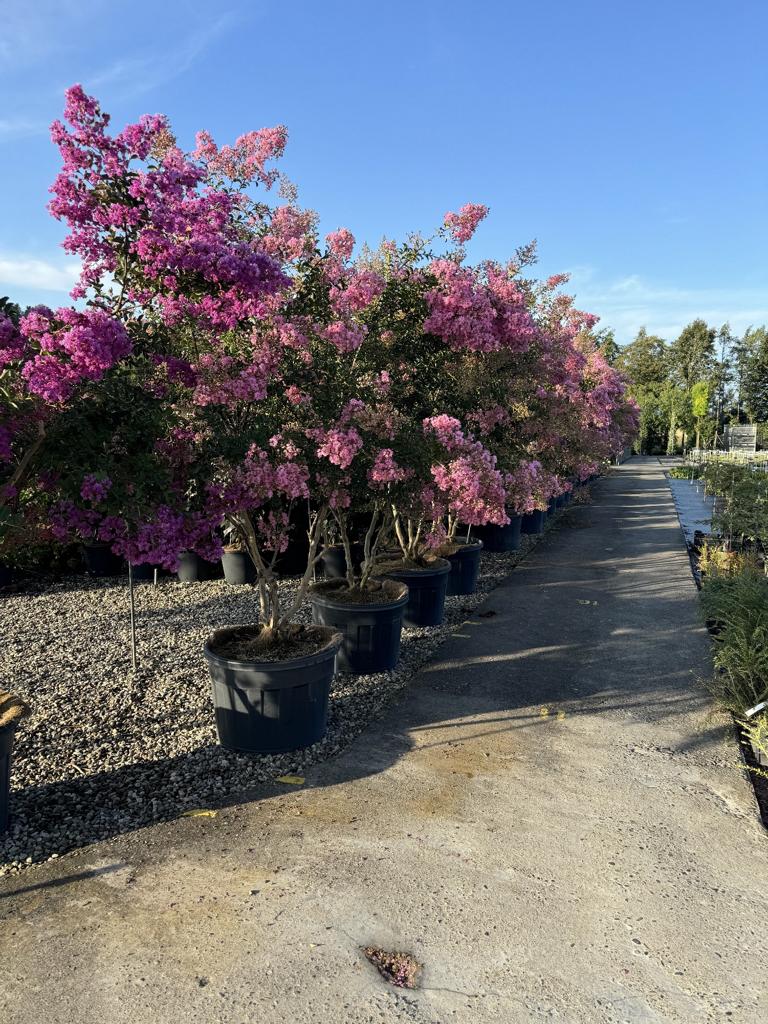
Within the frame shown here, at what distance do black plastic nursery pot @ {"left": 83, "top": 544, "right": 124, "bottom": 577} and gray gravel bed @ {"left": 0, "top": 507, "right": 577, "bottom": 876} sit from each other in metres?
0.62

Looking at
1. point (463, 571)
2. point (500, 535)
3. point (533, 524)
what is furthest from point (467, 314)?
point (533, 524)

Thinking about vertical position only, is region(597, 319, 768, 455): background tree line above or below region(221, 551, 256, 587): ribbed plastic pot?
above

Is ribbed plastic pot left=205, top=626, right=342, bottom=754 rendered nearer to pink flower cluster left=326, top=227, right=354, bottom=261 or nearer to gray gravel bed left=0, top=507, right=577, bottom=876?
gray gravel bed left=0, top=507, right=577, bottom=876

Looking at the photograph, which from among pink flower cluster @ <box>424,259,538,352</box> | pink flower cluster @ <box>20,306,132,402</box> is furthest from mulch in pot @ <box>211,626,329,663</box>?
pink flower cluster @ <box>424,259,538,352</box>

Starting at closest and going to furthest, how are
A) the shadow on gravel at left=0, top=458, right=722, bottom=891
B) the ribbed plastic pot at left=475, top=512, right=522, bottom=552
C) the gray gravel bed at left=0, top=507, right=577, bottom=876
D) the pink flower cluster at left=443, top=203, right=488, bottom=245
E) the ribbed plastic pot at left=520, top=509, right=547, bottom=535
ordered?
the gray gravel bed at left=0, top=507, right=577, bottom=876 < the shadow on gravel at left=0, top=458, right=722, bottom=891 < the pink flower cluster at left=443, top=203, right=488, bottom=245 < the ribbed plastic pot at left=475, top=512, right=522, bottom=552 < the ribbed plastic pot at left=520, top=509, right=547, bottom=535

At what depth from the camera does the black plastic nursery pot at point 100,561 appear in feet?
24.8

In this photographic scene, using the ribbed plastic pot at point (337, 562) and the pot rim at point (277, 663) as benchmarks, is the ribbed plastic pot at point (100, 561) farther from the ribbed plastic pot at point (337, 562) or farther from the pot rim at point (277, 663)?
the pot rim at point (277, 663)

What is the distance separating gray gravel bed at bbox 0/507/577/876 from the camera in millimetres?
3074

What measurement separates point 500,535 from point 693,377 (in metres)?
50.9

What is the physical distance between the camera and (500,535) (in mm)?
10234

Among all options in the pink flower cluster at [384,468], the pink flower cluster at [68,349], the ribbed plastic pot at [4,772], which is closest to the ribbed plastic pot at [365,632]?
the pink flower cluster at [384,468]

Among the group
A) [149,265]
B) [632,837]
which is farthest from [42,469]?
[632,837]

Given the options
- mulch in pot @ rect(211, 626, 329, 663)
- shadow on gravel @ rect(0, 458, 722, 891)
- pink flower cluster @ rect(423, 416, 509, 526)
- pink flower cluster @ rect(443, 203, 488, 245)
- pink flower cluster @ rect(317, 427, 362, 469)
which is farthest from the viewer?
pink flower cluster @ rect(443, 203, 488, 245)

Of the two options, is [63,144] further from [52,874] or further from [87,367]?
[52,874]
